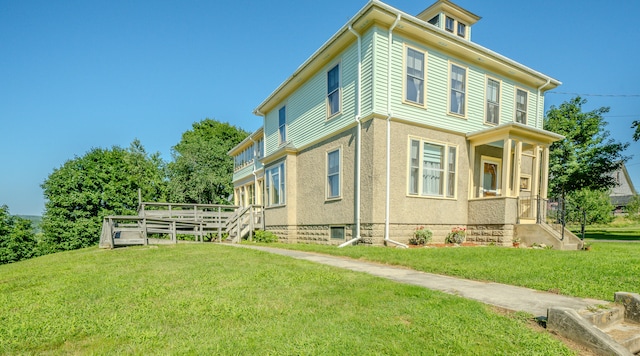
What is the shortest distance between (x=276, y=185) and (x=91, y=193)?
17598mm

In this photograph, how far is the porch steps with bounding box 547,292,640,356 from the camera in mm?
2547

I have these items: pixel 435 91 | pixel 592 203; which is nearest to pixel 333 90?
pixel 435 91

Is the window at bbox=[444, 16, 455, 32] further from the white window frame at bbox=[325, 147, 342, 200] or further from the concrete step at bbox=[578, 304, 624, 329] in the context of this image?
the concrete step at bbox=[578, 304, 624, 329]

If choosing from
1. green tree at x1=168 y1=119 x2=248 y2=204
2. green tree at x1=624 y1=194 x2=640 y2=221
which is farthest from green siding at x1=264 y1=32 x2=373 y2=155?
green tree at x1=624 y1=194 x2=640 y2=221

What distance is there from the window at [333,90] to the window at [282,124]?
3.92 m

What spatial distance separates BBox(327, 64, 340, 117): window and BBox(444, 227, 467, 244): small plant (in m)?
5.83

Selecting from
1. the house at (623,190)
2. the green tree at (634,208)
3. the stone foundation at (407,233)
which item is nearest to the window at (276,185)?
the stone foundation at (407,233)

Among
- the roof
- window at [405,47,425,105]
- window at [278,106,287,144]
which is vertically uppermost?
the roof

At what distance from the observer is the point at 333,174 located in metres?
11.4

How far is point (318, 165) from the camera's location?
12.2 meters

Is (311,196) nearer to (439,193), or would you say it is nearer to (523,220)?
(439,193)

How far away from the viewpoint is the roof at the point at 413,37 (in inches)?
364

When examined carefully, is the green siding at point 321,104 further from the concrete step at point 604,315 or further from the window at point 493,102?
the concrete step at point 604,315

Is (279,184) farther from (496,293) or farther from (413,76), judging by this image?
(496,293)
